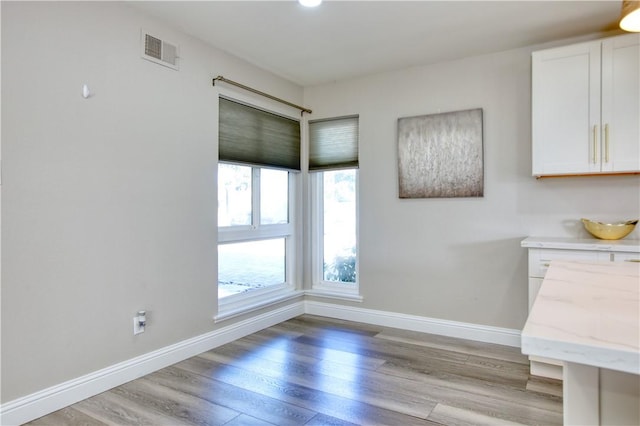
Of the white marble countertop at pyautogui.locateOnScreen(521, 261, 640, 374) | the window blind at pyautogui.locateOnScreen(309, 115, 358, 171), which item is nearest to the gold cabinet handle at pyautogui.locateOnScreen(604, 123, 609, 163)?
the white marble countertop at pyautogui.locateOnScreen(521, 261, 640, 374)

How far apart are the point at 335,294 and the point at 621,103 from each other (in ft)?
9.28

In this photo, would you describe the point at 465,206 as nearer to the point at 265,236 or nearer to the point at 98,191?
the point at 265,236

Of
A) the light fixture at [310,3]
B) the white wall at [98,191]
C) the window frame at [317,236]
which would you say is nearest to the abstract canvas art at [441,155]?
the window frame at [317,236]

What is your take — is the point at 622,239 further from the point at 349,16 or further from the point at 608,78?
the point at 349,16

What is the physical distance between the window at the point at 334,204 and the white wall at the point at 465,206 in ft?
0.47

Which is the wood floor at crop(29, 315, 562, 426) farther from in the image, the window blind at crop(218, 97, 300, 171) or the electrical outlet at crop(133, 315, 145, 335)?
the window blind at crop(218, 97, 300, 171)

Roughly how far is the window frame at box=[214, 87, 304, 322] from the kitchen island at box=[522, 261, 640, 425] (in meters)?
2.67

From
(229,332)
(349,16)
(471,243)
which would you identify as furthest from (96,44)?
(471,243)

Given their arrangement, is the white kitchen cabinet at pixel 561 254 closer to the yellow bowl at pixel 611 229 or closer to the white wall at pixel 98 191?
the yellow bowl at pixel 611 229

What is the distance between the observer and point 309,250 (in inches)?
167

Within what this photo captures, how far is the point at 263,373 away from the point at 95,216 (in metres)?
1.48

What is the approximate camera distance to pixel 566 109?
9.04 ft

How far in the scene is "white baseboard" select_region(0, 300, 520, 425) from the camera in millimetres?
2096

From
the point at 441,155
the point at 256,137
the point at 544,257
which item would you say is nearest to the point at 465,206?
the point at 441,155
